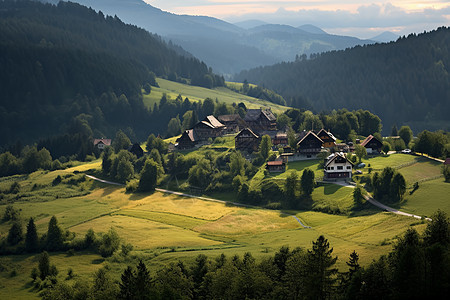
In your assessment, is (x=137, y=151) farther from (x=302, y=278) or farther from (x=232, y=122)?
(x=302, y=278)

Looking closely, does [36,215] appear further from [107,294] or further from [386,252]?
[386,252]

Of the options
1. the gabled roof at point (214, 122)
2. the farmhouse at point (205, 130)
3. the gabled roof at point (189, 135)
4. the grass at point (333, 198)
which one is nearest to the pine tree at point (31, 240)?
the grass at point (333, 198)

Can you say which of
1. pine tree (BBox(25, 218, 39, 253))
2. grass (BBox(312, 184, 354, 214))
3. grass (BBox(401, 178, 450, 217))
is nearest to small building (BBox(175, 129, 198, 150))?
grass (BBox(312, 184, 354, 214))

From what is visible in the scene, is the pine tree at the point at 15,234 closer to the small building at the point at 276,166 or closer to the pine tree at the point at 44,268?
the pine tree at the point at 44,268

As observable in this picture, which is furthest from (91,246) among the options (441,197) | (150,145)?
(150,145)

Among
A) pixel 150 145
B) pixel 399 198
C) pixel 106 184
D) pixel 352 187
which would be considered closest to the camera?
pixel 399 198

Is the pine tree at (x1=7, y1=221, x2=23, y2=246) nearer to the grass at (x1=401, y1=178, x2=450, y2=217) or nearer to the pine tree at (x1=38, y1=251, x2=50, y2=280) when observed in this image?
the pine tree at (x1=38, y1=251, x2=50, y2=280)

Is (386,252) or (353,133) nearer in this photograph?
(386,252)
